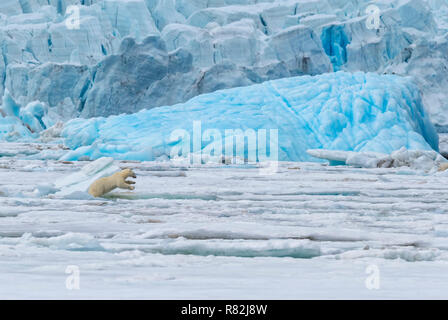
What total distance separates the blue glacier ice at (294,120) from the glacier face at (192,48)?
Answer: 8.52 m

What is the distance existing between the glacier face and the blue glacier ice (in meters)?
8.52

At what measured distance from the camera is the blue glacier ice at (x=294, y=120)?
14.0 meters

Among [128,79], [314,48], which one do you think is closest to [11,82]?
[128,79]

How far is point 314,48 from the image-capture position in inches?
1083
